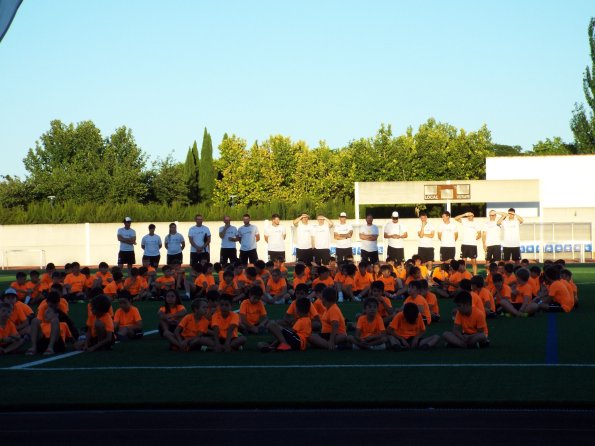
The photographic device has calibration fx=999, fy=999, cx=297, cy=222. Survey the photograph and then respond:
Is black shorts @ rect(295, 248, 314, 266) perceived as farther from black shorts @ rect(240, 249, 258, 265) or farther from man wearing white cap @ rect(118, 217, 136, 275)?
man wearing white cap @ rect(118, 217, 136, 275)

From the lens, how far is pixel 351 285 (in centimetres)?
2186

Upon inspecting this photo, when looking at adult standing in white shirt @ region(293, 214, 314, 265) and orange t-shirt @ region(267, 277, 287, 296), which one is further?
adult standing in white shirt @ region(293, 214, 314, 265)

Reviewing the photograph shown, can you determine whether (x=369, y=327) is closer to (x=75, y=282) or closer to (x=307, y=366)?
(x=307, y=366)

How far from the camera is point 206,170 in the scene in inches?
3748

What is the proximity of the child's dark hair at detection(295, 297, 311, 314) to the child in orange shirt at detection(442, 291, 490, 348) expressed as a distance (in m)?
1.92

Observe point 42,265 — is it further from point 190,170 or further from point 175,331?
point 190,170

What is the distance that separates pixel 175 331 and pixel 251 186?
72374 mm

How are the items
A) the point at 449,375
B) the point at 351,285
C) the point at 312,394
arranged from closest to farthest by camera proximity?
the point at 312,394 < the point at 449,375 < the point at 351,285

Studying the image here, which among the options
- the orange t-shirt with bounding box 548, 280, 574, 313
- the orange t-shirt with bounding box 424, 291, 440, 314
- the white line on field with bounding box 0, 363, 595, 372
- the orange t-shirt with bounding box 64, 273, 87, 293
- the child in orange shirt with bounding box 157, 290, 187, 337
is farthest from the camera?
the orange t-shirt with bounding box 64, 273, 87, 293

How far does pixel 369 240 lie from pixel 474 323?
11.6 m

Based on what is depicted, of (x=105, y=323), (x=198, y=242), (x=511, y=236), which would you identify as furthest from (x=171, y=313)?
(x=511, y=236)

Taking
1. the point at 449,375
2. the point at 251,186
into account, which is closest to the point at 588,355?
the point at 449,375

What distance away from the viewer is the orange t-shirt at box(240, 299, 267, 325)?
52.2ft

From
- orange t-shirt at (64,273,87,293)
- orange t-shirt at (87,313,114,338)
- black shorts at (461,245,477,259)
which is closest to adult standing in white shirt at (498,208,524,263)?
black shorts at (461,245,477,259)
